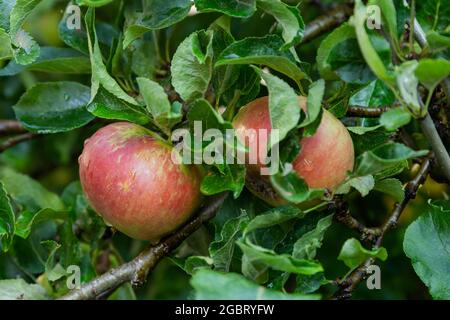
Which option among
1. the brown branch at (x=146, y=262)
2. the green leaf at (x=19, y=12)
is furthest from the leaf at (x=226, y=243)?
the green leaf at (x=19, y=12)

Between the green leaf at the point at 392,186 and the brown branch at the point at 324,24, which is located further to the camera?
the brown branch at the point at 324,24

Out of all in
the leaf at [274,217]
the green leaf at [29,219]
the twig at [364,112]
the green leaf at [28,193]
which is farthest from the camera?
the green leaf at [28,193]

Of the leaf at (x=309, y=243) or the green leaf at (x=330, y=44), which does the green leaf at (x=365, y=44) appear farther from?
the leaf at (x=309, y=243)

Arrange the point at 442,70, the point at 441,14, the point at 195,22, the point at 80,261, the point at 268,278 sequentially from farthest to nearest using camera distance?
the point at 195,22, the point at 80,261, the point at 441,14, the point at 268,278, the point at 442,70

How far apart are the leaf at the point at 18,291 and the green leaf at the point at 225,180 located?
0.34m

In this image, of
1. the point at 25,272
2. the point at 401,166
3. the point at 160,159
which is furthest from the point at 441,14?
the point at 25,272

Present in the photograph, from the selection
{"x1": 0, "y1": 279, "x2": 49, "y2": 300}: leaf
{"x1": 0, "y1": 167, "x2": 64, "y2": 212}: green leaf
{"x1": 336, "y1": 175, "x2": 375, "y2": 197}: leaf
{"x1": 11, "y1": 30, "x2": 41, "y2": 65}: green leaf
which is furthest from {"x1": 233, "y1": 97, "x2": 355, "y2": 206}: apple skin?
{"x1": 0, "y1": 167, "x2": 64, "y2": 212}: green leaf

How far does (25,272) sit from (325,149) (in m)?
0.58

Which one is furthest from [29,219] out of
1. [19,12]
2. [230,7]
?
[230,7]

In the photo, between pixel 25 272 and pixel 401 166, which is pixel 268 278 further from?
pixel 25 272

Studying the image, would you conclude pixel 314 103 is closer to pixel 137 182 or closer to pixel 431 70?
pixel 431 70

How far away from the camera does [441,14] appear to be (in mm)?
935

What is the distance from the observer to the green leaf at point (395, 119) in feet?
2.29

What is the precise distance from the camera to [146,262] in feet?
3.03
